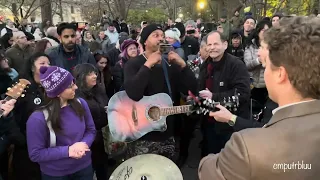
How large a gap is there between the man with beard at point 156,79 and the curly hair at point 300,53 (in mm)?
2105

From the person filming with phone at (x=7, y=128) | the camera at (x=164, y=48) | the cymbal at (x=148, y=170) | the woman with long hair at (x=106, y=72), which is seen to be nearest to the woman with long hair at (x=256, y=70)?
the camera at (x=164, y=48)

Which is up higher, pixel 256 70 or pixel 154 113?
pixel 256 70

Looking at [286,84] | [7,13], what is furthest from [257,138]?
[7,13]

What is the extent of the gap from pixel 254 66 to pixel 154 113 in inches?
95.3

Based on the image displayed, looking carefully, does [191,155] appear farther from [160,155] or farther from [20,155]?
[20,155]

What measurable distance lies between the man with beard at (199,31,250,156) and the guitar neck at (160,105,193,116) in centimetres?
40

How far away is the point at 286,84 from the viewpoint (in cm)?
130

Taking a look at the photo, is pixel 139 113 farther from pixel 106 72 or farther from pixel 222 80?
pixel 106 72

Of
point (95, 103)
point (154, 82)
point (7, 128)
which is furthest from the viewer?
point (95, 103)

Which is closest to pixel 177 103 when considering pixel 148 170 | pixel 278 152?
pixel 148 170

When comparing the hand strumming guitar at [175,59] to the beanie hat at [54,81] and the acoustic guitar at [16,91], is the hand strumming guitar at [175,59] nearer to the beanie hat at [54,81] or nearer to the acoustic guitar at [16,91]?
the beanie hat at [54,81]

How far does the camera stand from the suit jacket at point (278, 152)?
1.14 metres

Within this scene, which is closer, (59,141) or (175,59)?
(59,141)

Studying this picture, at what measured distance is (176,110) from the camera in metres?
3.39
